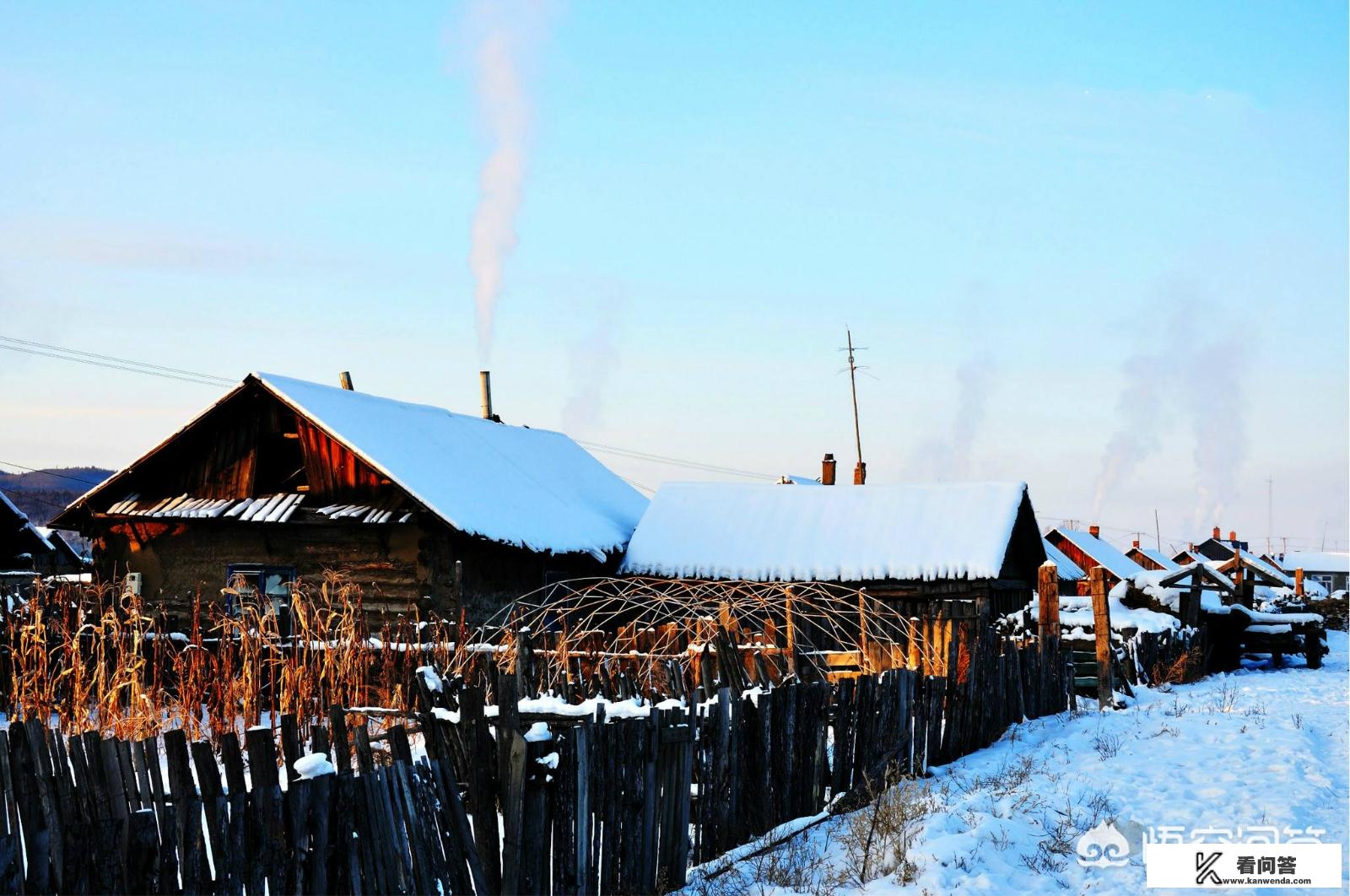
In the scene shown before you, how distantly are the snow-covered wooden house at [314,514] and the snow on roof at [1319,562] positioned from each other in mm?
93867

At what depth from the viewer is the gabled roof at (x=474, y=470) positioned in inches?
692

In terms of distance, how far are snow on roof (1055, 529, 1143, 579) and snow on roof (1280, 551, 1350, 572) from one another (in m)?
54.1

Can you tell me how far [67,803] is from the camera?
4.74 meters

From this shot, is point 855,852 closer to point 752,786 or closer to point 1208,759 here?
point 752,786

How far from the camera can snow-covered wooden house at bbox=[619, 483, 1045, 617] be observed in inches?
776

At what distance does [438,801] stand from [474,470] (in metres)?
15.0

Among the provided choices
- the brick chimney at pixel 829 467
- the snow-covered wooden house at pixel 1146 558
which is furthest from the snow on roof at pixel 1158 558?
the brick chimney at pixel 829 467

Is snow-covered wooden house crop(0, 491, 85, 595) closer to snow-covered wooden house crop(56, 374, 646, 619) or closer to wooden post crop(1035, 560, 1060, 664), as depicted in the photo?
snow-covered wooden house crop(56, 374, 646, 619)

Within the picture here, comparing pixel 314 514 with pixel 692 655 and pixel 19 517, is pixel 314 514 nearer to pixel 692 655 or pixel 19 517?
pixel 19 517

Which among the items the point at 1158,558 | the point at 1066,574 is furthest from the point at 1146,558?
the point at 1066,574

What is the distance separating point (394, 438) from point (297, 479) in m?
1.61

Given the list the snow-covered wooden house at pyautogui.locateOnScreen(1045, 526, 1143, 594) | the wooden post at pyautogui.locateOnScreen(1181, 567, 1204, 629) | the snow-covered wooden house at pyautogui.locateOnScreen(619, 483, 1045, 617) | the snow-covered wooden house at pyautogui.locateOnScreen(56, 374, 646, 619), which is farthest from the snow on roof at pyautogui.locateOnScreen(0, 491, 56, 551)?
the snow-covered wooden house at pyautogui.locateOnScreen(1045, 526, 1143, 594)

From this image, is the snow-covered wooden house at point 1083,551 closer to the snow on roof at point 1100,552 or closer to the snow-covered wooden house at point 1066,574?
the snow on roof at point 1100,552

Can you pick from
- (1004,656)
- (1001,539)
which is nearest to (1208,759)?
(1004,656)
